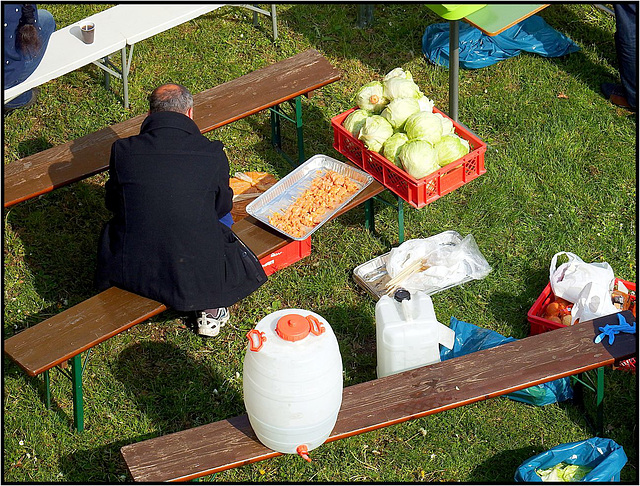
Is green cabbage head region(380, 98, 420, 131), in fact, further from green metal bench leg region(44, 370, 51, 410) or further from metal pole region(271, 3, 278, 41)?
green metal bench leg region(44, 370, 51, 410)

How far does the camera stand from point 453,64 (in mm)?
6574

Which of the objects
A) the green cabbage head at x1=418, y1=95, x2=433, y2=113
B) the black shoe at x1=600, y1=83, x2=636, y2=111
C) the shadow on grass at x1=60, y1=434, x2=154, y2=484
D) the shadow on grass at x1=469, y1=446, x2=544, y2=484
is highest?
the green cabbage head at x1=418, y1=95, x2=433, y2=113

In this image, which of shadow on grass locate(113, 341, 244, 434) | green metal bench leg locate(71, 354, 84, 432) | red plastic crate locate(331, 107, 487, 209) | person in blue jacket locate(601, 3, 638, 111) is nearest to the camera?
green metal bench leg locate(71, 354, 84, 432)

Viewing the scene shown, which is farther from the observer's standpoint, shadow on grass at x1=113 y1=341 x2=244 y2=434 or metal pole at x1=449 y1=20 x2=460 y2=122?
metal pole at x1=449 y1=20 x2=460 y2=122

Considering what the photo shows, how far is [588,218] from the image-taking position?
6391 millimetres

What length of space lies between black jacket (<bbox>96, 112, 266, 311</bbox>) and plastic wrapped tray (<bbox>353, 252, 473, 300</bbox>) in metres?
1.07

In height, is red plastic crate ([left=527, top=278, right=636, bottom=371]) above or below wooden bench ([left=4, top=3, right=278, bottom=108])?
below

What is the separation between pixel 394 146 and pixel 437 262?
0.88m

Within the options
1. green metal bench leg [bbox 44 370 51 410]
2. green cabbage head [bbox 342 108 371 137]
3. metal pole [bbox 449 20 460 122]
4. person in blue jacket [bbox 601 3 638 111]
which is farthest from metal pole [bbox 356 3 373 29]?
green metal bench leg [bbox 44 370 51 410]

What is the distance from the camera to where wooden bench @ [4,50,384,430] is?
485 centimetres

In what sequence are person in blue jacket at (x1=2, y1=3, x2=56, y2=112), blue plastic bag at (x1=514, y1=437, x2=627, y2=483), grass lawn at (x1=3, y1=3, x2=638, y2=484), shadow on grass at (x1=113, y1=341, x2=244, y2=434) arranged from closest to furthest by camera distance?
blue plastic bag at (x1=514, y1=437, x2=627, y2=483), grass lawn at (x1=3, y1=3, x2=638, y2=484), shadow on grass at (x1=113, y1=341, x2=244, y2=434), person in blue jacket at (x1=2, y1=3, x2=56, y2=112)

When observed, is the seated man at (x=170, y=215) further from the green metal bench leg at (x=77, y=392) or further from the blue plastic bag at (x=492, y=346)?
the blue plastic bag at (x=492, y=346)

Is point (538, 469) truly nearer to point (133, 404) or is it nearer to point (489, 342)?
point (489, 342)

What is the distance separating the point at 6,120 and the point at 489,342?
4.40 meters
